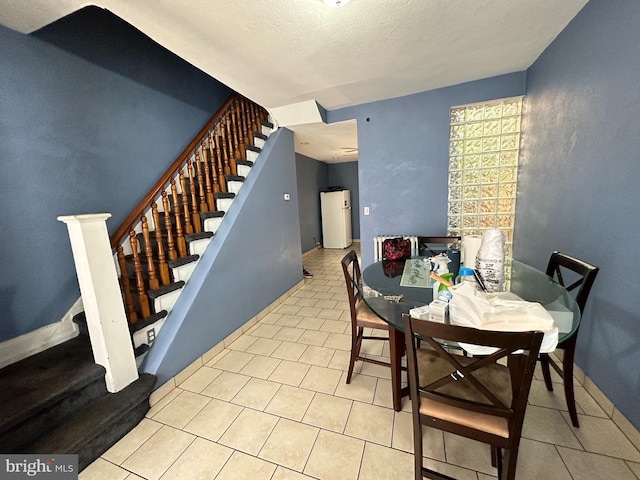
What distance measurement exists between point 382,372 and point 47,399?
198 cm

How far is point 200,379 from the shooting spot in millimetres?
1915

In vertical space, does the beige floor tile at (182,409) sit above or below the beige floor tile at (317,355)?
below

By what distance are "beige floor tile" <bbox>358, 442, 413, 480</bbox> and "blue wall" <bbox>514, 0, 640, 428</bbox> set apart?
1.18 metres

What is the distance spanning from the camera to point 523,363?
2.62ft

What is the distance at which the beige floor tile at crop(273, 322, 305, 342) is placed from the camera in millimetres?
2404

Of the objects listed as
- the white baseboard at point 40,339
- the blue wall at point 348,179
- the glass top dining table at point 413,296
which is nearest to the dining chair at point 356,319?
the glass top dining table at point 413,296

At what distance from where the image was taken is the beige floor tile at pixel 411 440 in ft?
4.14

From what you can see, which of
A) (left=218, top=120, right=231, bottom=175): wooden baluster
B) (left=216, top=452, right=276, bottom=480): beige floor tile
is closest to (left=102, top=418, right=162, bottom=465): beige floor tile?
(left=216, top=452, right=276, bottom=480): beige floor tile

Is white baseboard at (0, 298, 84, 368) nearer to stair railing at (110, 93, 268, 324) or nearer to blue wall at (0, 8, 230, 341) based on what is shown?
blue wall at (0, 8, 230, 341)

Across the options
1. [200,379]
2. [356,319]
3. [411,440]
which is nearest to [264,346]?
[200,379]

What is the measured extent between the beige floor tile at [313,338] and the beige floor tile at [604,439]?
1.67 meters

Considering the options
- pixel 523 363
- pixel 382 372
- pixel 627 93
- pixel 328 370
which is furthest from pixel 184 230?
pixel 627 93

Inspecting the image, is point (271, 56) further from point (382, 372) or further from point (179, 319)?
point (382, 372)

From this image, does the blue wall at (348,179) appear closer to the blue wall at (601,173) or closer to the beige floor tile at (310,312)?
the beige floor tile at (310,312)
